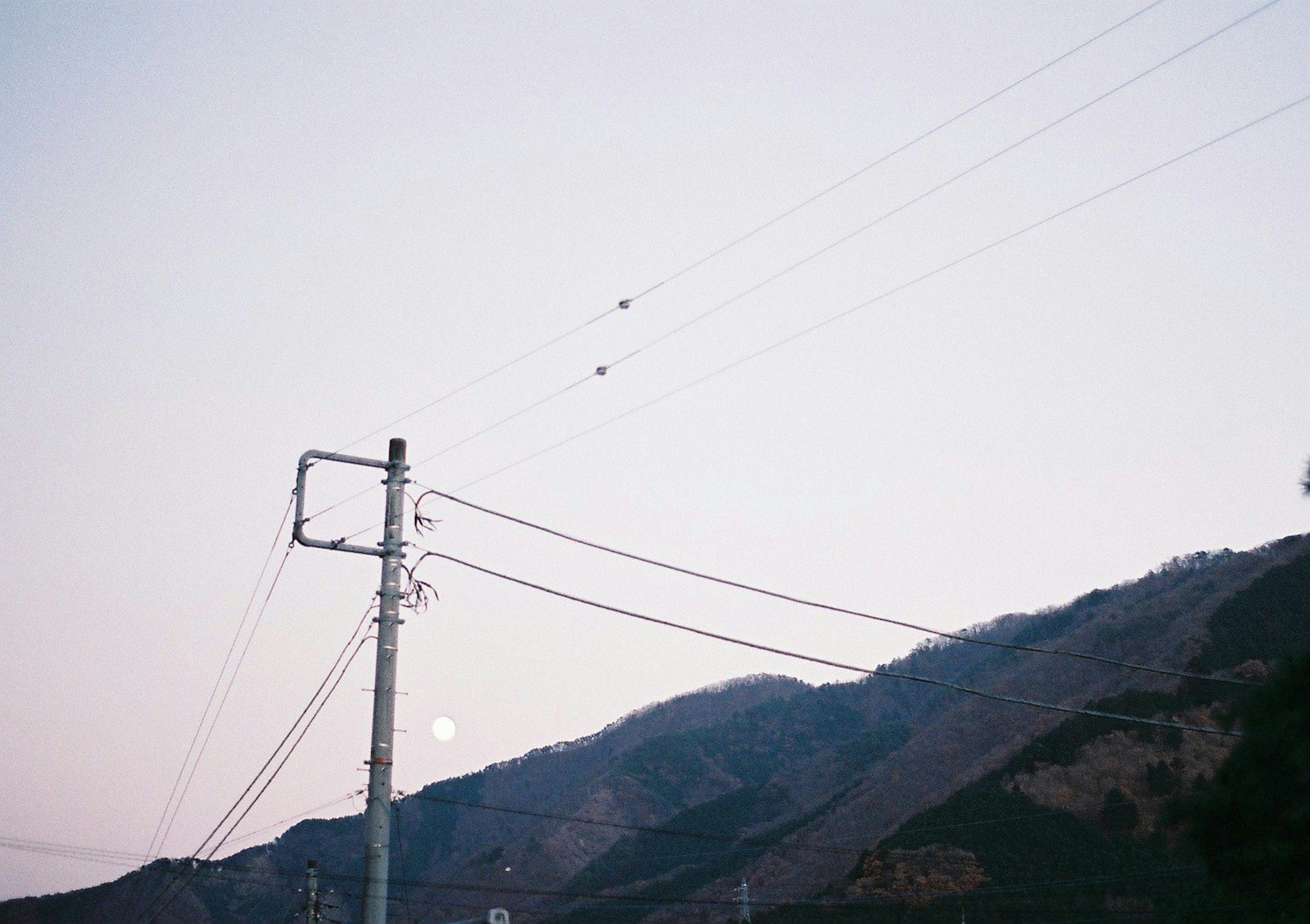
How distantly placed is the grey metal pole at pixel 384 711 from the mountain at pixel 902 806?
2857mm

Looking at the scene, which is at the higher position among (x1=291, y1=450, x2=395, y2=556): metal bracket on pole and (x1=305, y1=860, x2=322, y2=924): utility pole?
(x1=291, y1=450, x2=395, y2=556): metal bracket on pole

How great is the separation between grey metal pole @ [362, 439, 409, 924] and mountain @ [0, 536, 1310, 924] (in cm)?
286

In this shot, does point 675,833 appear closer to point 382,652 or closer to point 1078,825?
point 1078,825

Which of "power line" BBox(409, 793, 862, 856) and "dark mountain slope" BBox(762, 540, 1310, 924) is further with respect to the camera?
"power line" BBox(409, 793, 862, 856)

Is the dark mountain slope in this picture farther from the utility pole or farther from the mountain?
the utility pole

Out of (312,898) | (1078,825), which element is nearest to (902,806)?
(1078,825)

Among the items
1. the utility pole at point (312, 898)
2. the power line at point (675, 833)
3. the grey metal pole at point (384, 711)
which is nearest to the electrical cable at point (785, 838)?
the power line at point (675, 833)

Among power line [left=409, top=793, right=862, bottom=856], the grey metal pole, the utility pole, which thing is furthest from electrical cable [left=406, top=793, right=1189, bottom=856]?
the grey metal pole

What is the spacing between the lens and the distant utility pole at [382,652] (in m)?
14.6

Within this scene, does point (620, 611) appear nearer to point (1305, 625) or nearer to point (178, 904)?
point (1305, 625)

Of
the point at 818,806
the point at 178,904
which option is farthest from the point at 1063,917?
the point at 178,904

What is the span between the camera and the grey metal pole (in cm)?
1448

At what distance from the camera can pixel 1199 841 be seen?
16266 millimetres

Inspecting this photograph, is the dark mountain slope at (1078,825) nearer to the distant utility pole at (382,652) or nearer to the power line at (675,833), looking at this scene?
the power line at (675,833)
